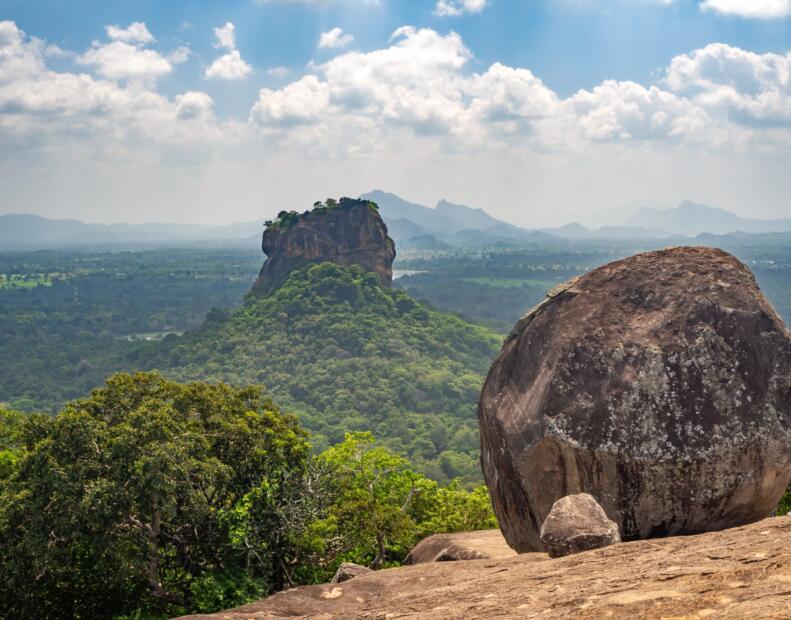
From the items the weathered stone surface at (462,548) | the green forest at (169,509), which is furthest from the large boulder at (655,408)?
the green forest at (169,509)

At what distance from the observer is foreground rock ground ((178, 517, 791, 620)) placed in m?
6.29

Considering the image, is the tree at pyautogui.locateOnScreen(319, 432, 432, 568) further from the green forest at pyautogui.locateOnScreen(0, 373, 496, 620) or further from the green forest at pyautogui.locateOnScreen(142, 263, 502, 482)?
the green forest at pyautogui.locateOnScreen(142, 263, 502, 482)

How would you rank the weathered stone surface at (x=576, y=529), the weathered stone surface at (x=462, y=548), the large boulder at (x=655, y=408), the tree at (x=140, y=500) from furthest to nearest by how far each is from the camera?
the tree at (x=140, y=500)
the weathered stone surface at (x=462, y=548)
the large boulder at (x=655, y=408)
the weathered stone surface at (x=576, y=529)

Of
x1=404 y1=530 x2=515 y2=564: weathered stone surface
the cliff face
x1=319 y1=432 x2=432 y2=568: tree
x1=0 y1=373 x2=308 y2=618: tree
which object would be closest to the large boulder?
x1=404 y1=530 x2=515 y2=564: weathered stone surface

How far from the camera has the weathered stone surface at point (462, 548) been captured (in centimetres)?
1314

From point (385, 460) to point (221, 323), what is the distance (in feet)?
334

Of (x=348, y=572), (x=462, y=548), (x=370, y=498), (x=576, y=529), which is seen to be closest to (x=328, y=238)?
(x=370, y=498)

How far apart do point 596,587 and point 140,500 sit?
12.4m

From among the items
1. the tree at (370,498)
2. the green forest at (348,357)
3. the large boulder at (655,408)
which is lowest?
the green forest at (348,357)

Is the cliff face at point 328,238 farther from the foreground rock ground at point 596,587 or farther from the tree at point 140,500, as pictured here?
the foreground rock ground at point 596,587

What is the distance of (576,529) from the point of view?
32.5 feet

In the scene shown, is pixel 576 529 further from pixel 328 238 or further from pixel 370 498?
pixel 328 238

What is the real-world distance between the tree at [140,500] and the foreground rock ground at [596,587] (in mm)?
6640

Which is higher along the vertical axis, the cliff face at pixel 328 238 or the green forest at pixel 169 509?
the cliff face at pixel 328 238
